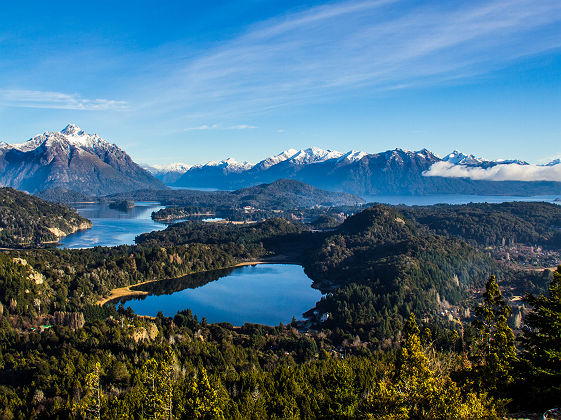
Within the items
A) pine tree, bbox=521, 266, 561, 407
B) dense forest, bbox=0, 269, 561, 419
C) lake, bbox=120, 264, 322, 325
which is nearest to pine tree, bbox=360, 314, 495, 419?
dense forest, bbox=0, 269, 561, 419

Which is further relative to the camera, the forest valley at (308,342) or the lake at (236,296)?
the lake at (236,296)

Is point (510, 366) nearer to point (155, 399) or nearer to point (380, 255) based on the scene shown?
point (155, 399)

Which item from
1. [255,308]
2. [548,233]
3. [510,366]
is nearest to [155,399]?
[510,366]

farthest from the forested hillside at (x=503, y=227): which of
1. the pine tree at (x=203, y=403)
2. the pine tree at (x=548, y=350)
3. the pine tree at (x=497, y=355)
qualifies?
the pine tree at (x=203, y=403)

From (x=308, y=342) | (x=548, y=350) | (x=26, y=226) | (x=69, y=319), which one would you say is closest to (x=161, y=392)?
(x=548, y=350)

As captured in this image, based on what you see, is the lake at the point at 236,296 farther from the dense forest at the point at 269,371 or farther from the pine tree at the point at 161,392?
the pine tree at the point at 161,392

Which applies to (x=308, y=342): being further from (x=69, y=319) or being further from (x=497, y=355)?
(x=69, y=319)
